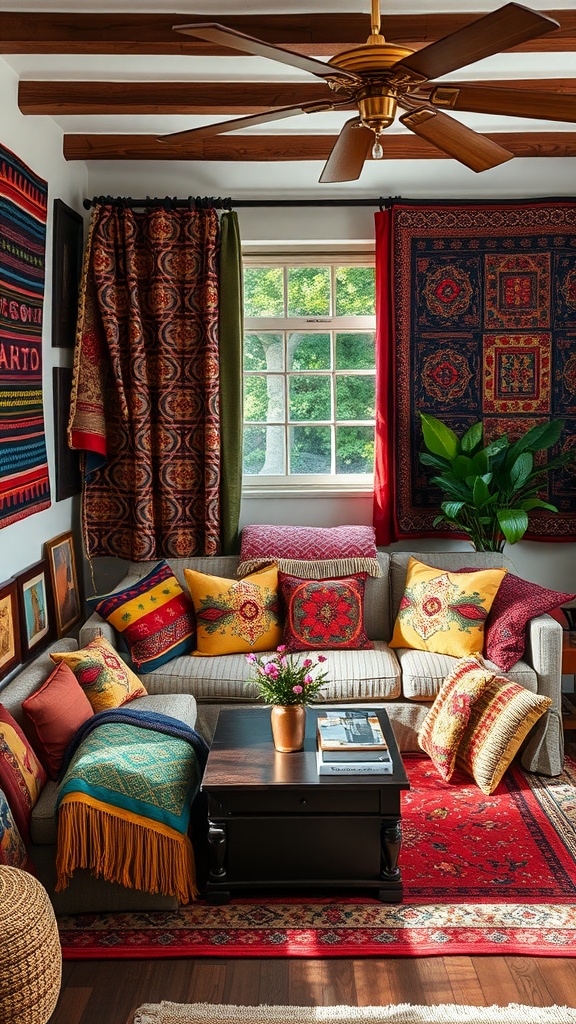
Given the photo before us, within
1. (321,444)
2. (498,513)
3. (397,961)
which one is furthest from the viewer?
(321,444)

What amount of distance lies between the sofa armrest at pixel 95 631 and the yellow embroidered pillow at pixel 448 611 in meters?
1.30

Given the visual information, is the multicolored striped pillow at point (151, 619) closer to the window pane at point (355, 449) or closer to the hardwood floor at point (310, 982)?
the window pane at point (355, 449)

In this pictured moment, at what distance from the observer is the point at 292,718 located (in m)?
3.11

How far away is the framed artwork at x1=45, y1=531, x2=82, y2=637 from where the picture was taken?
4.20m

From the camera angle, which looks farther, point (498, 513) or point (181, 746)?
point (498, 513)

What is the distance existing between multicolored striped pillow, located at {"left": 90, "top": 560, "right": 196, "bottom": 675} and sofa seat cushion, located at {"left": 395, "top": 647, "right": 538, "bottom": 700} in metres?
1.01

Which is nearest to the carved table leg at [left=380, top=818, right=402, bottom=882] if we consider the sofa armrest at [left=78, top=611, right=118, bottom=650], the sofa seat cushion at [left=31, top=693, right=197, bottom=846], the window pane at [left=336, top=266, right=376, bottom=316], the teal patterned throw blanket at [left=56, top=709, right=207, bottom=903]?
the teal patterned throw blanket at [left=56, top=709, right=207, bottom=903]

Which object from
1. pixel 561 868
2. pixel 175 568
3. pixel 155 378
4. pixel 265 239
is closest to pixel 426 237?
pixel 265 239

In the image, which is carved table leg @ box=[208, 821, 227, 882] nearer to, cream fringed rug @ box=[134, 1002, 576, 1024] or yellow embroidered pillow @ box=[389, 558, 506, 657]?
cream fringed rug @ box=[134, 1002, 576, 1024]

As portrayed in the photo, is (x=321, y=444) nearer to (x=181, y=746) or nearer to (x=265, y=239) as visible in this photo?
(x=265, y=239)

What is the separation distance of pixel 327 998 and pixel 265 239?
3585 millimetres

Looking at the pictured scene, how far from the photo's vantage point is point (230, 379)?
4715mm

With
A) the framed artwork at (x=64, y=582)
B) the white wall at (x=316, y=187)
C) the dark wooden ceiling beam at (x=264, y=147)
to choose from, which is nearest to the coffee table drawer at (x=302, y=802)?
the framed artwork at (x=64, y=582)

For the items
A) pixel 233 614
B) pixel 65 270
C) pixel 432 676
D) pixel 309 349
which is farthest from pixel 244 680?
pixel 65 270
